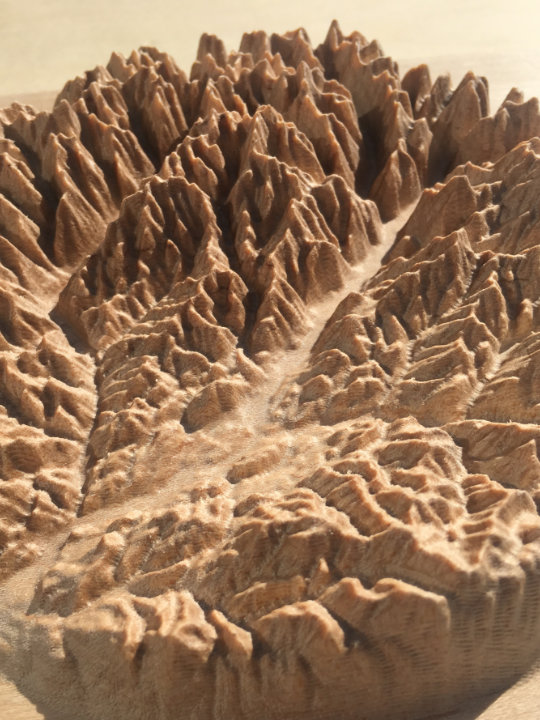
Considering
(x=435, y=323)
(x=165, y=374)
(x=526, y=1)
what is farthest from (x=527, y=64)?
(x=165, y=374)

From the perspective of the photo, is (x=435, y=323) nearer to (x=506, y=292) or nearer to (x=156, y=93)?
(x=506, y=292)

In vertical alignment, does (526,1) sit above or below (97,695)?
above

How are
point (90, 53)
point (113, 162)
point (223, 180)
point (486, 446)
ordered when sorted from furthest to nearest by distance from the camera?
point (90, 53)
point (113, 162)
point (223, 180)
point (486, 446)
